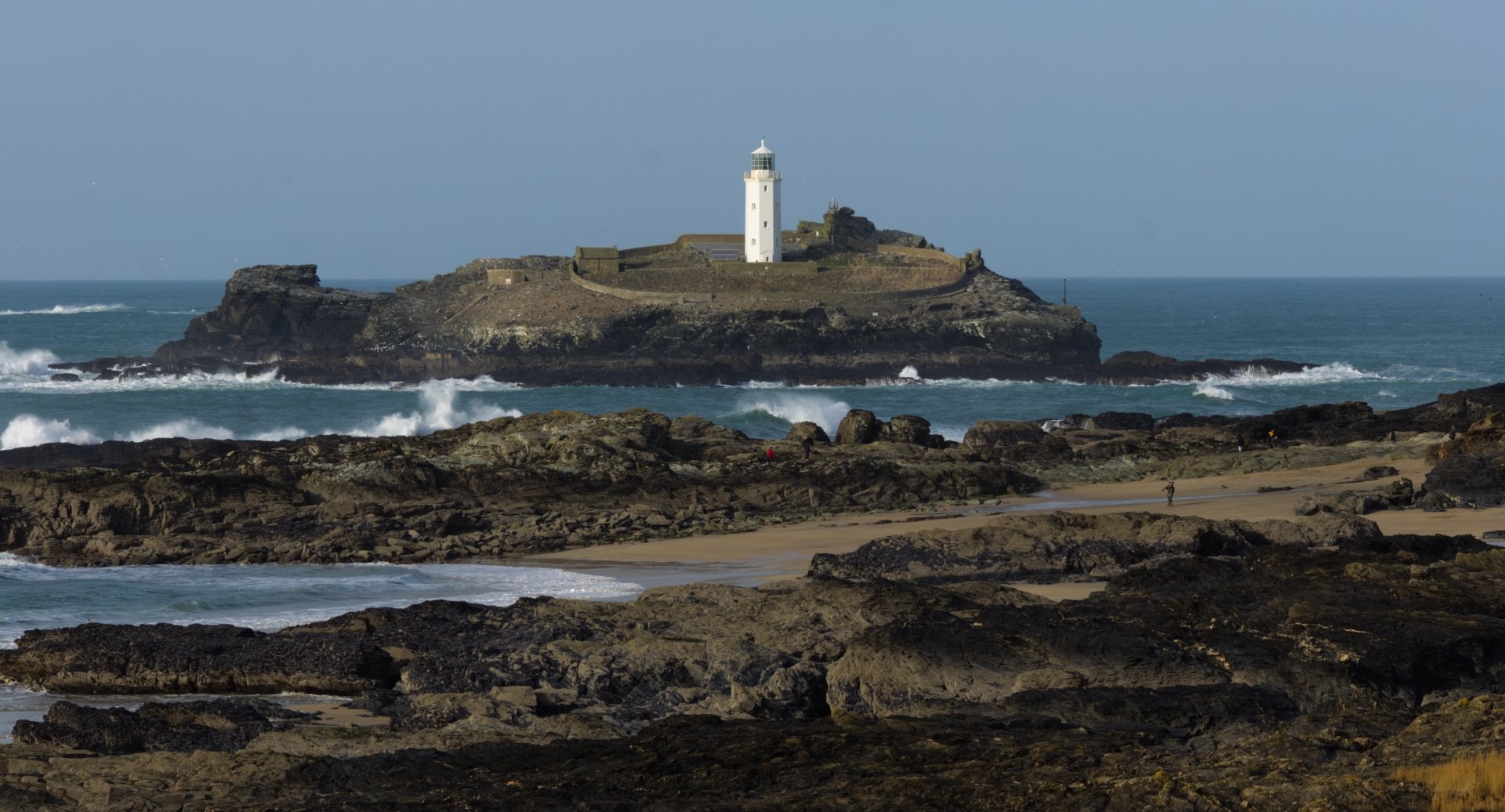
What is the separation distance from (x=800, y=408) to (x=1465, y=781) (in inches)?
1697

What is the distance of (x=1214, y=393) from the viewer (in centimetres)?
5388

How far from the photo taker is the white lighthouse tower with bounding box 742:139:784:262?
74312 millimetres

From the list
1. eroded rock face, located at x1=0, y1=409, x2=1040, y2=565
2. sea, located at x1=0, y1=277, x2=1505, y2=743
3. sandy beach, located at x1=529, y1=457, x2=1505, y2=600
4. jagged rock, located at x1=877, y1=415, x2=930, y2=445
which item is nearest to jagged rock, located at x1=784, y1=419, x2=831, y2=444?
eroded rock face, located at x1=0, y1=409, x2=1040, y2=565

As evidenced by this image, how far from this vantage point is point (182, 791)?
9336 mm

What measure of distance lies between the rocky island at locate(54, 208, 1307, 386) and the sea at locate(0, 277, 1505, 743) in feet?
6.05

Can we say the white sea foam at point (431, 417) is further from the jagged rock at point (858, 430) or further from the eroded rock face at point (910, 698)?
the eroded rock face at point (910, 698)

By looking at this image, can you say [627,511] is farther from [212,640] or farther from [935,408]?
[935,408]

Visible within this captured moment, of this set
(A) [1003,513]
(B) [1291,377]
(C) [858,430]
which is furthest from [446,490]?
(B) [1291,377]

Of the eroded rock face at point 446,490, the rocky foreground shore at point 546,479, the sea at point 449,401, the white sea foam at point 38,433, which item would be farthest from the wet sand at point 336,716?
the white sea foam at point 38,433

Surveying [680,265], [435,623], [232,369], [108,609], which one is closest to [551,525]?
[108,609]

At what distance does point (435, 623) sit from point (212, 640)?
1837 mm

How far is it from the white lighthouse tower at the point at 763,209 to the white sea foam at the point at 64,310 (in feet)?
212

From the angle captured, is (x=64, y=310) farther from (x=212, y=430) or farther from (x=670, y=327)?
(x=212, y=430)

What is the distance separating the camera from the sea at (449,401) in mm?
17969
